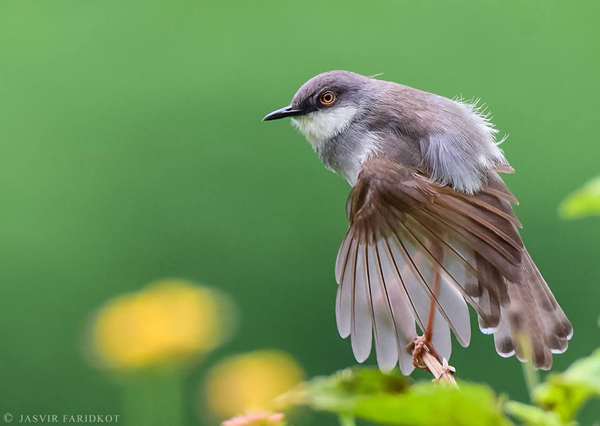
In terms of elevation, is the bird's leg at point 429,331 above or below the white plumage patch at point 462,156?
below

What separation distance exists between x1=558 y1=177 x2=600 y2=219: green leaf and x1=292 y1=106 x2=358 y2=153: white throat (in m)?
1.93

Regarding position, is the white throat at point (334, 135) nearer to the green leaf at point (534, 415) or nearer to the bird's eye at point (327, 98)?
the bird's eye at point (327, 98)

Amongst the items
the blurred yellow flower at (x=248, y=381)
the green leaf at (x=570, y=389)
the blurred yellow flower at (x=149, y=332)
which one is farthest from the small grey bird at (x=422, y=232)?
the green leaf at (x=570, y=389)

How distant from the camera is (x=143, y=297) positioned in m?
1.77

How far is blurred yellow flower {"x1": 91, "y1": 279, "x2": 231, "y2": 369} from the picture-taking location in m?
1.68

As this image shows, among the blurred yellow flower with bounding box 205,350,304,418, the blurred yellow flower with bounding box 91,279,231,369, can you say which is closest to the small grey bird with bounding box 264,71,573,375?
the blurred yellow flower with bounding box 205,350,304,418

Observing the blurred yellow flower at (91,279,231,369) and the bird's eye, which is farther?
the bird's eye

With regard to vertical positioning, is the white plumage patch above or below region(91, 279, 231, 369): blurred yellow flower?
above

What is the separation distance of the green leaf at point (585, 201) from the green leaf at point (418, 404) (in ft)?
0.47

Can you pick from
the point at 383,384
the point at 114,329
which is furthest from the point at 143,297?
the point at 383,384

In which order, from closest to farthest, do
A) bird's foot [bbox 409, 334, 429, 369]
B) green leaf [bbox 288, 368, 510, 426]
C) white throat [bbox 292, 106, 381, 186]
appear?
green leaf [bbox 288, 368, 510, 426] < bird's foot [bbox 409, 334, 429, 369] < white throat [bbox 292, 106, 381, 186]

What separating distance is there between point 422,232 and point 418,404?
5.07ft

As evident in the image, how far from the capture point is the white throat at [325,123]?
2578mm

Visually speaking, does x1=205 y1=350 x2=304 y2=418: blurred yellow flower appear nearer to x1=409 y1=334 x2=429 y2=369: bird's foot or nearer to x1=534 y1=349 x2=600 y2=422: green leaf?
x1=409 y1=334 x2=429 y2=369: bird's foot
